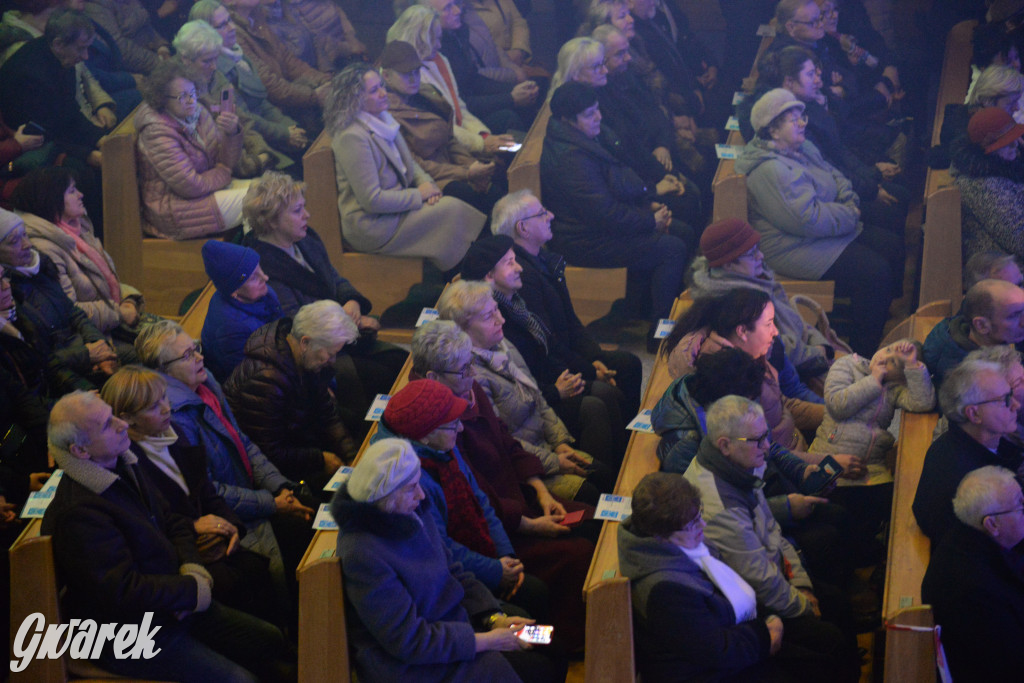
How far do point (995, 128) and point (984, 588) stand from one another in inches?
110

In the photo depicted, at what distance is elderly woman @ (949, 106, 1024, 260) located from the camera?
4914 millimetres

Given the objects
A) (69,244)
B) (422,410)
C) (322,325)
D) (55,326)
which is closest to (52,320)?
(55,326)

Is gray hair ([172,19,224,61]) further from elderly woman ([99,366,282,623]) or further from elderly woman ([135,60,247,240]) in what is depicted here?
elderly woman ([99,366,282,623])

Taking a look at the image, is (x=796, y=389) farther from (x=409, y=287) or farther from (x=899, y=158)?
(x=899, y=158)

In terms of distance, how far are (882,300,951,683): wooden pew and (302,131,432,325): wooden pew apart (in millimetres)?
2607

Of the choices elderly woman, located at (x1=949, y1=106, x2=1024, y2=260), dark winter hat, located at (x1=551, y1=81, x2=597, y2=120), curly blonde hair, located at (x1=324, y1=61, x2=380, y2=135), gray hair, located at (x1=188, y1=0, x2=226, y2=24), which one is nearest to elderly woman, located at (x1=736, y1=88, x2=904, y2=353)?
elderly woman, located at (x1=949, y1=106, x2=1024, y2=260)

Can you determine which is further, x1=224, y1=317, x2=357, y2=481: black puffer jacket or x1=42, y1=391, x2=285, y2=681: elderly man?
x1=224, y1=317, x2=357, y2=481: black puffer jacket

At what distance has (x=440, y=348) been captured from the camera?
3.33 metres

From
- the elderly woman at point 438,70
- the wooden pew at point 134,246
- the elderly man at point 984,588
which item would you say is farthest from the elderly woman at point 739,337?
the wooden pew at point 134,246

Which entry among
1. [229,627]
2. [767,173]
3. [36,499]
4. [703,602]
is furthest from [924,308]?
[36,499]

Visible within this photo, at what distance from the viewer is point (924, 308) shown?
173 inches

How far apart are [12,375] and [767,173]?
3.32m

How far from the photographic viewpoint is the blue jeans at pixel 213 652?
2.91 m

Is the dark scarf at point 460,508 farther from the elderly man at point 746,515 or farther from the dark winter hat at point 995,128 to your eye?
the dark winter hat at point 995,128
